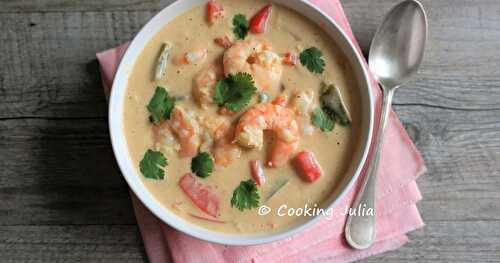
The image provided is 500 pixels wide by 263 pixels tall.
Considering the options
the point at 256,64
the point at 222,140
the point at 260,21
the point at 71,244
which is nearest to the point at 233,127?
the point at 222,140

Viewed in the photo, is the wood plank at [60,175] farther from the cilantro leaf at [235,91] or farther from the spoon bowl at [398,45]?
the spoon bowl at [398,45]

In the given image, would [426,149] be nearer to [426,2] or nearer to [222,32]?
[426,2]

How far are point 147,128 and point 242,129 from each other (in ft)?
1.46

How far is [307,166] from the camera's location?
217 centimetres

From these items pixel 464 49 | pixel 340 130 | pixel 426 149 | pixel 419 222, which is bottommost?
pixel 419 222

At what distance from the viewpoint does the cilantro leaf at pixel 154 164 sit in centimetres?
219

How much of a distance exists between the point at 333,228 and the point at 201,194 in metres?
0.70

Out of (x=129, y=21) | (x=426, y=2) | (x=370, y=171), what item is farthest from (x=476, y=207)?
(x=129, y=21)

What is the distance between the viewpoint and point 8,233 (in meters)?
2.56

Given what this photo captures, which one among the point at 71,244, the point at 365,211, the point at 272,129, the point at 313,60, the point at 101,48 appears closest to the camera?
the point at 272,129

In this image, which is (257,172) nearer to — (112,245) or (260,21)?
(260,21)

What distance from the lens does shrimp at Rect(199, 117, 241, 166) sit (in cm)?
217

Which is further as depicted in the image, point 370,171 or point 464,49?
point 464,49

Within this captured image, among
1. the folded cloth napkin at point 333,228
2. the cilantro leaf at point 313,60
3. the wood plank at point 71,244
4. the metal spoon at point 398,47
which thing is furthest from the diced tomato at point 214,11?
the wood plank at point 71,244
